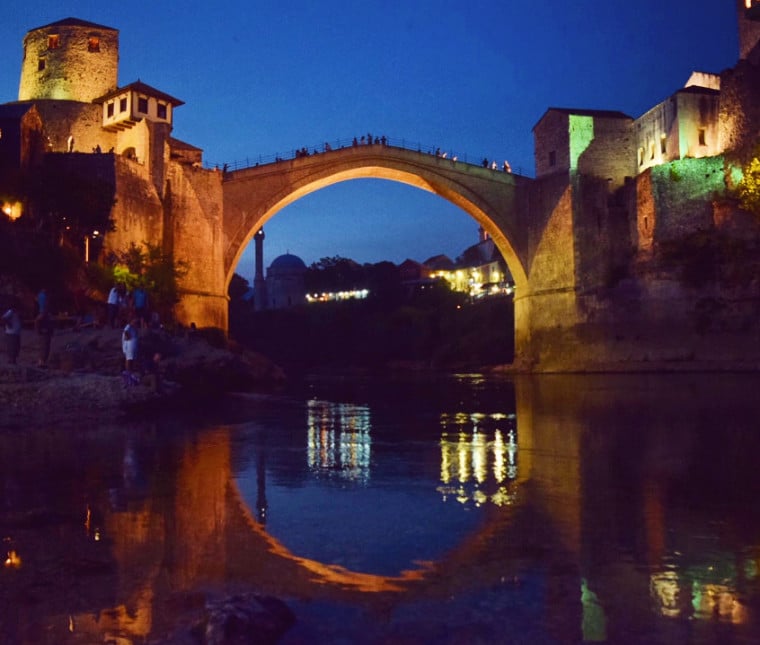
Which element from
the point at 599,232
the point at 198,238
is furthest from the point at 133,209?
the point at 599,232

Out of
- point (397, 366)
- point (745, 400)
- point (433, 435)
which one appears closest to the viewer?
point (433, 435)

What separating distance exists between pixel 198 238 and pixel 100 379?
1937cm

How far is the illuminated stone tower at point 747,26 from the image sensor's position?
31.7 meters

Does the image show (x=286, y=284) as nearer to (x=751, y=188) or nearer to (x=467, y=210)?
(x=467, y=210)

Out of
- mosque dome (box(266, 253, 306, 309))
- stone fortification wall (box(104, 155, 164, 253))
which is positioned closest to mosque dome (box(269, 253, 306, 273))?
mosque dome (box(266, 253, 306, 309))

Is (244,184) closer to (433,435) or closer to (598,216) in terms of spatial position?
(598,216)

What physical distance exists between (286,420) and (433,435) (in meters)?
2.64

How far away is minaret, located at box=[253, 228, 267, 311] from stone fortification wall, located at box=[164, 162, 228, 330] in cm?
4044

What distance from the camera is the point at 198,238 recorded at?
2828 centimetres

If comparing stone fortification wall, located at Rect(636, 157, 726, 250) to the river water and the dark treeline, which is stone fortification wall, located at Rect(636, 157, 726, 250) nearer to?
the dark treeline

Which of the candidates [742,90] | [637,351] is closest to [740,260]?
[637,351]

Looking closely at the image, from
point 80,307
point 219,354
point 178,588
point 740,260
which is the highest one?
point 740,260

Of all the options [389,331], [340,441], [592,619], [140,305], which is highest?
[389,331]

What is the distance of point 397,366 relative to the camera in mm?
47125
